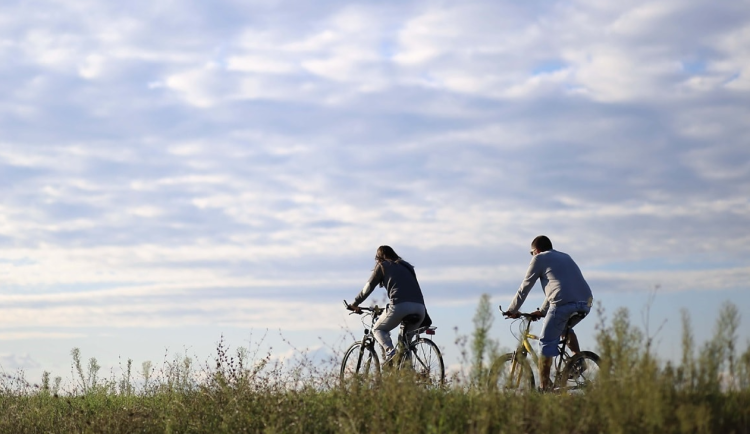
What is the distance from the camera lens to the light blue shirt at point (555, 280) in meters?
11.9

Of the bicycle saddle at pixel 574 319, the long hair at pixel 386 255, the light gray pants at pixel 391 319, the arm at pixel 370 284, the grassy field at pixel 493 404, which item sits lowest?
the grassy field at pixel 493 404

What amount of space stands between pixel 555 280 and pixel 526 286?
49 centimetres

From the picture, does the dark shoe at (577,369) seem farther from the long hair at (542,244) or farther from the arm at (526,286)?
the long hair at (542,244)

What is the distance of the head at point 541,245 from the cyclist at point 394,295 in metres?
2.32

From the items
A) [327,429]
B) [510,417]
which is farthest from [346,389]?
[510,417]

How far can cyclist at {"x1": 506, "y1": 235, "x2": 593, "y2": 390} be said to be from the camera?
11.8 meters

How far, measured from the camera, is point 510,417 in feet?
27.3

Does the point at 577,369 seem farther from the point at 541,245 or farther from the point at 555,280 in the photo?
the point at 541,245

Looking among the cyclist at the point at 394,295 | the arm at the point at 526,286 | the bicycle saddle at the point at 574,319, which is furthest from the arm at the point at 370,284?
the bicycle saddle at the point at 574,319

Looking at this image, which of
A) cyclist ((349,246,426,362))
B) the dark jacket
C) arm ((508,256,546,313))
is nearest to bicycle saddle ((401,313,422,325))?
cyclist ((349,246,426,362))

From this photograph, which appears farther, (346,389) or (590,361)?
(590,361)

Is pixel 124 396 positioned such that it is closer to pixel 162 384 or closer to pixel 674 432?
pixel 162 384

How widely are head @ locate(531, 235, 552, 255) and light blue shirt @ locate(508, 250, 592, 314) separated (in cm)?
13

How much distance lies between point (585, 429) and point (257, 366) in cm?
579
